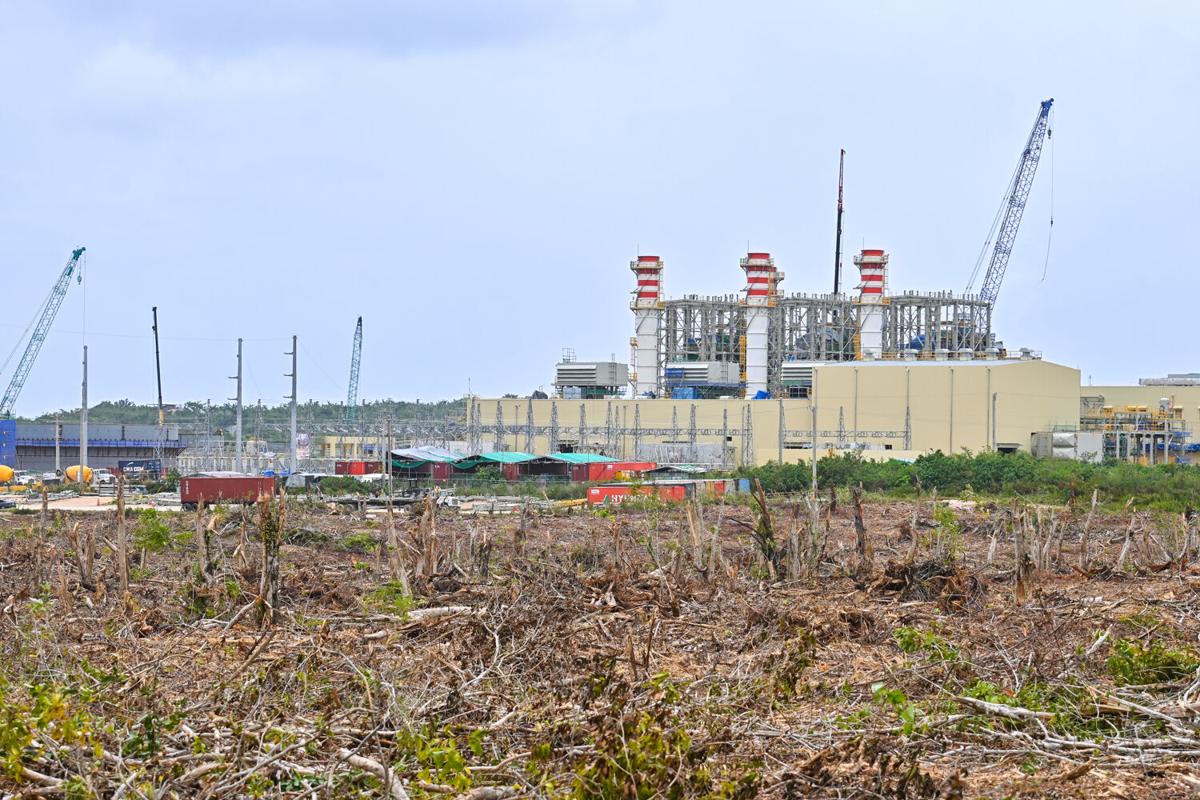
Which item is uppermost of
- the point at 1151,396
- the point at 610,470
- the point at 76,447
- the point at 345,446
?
the point at 1151,396

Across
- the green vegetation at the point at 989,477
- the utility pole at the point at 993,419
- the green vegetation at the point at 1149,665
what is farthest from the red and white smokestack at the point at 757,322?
the green vegetation at the point at 1149,665

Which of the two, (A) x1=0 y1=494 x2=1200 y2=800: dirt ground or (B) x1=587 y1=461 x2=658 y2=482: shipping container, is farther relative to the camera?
(B) x1=587 y1=461 x2=658 y2=482: shipping container

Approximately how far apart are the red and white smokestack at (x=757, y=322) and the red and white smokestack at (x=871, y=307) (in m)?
5.65

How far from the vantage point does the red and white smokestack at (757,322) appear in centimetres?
6950

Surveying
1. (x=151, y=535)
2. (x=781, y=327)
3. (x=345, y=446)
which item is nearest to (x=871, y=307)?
(x=781, y=327)

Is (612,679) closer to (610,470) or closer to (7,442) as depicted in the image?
(610,470)

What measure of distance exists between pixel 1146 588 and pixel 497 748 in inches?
411

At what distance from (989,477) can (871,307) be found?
2783 cm

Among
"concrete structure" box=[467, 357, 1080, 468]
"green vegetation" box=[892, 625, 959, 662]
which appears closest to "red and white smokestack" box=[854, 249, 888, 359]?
"concrete structure" box=[467, 357, 1080, 468]

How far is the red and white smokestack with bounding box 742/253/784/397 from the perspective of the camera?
2736 inches

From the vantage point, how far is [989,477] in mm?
45625

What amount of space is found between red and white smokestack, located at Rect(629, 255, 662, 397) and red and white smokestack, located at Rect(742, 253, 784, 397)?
5055 millimetres

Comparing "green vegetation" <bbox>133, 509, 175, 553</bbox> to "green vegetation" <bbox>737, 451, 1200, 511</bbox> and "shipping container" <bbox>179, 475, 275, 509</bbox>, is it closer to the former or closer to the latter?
"shipping container" <bbox>179, 475, 275, 509</bbox>

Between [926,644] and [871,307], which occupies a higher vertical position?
[871,307]
